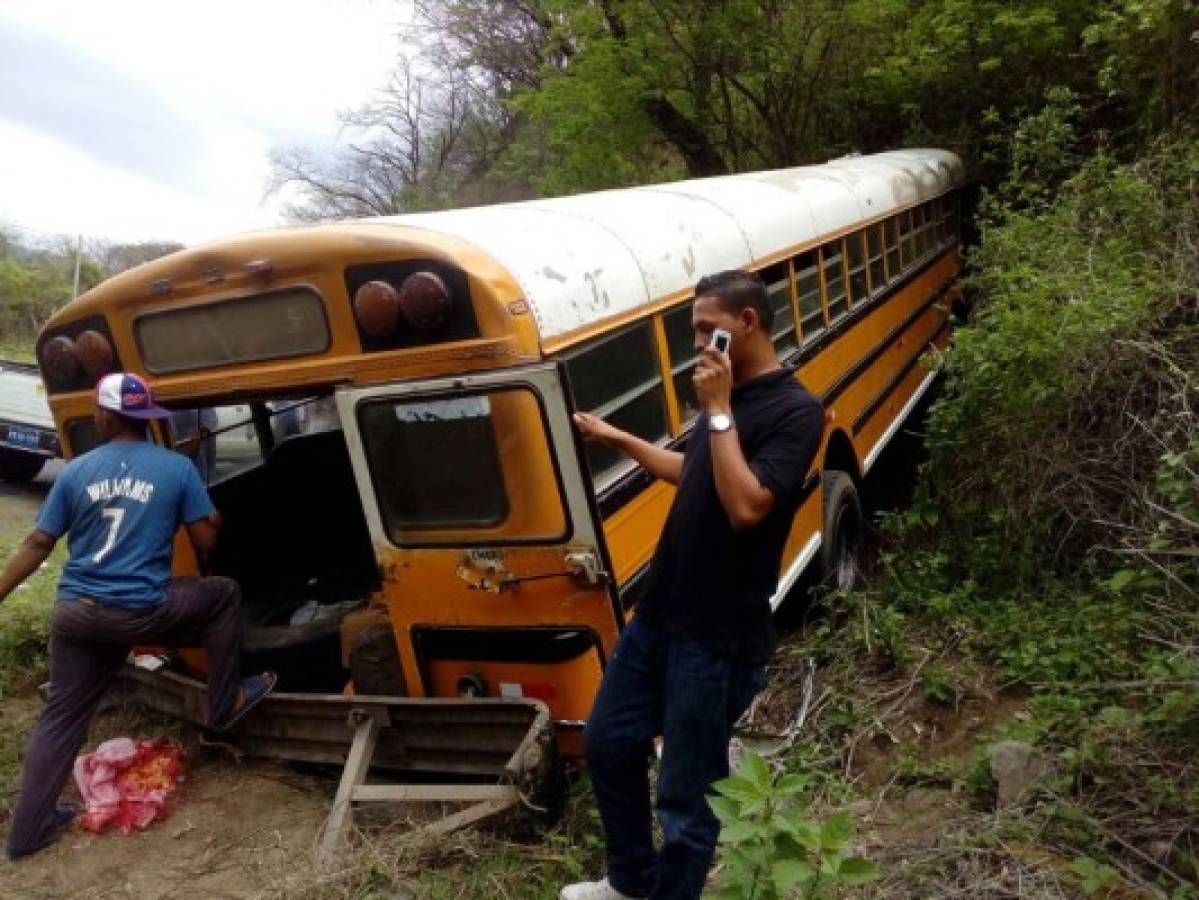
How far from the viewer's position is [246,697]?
11.6 feet

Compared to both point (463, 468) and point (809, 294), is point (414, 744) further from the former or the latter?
point (809, 294)

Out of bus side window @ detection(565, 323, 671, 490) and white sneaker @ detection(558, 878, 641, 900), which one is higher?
bus side window @ detection(565, 323, 671, 490)

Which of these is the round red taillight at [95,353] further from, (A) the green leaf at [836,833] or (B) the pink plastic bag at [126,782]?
(A) the green leaf at [836,833]

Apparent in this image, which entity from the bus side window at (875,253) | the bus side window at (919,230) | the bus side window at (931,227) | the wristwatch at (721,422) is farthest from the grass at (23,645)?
the bus side window at (931,227)

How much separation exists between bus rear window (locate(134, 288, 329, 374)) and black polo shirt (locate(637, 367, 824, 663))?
1.36 metres

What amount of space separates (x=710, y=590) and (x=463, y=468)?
98 cm

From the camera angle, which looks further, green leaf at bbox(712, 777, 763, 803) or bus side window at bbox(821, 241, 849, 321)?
bus side window at bbox(821, 241, 849, 321)

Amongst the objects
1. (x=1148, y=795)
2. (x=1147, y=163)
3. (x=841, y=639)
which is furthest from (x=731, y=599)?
(x=1147, y=163)

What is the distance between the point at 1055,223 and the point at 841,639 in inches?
130

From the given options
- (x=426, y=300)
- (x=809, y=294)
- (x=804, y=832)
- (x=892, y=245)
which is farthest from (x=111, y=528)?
(x=892, y=245)

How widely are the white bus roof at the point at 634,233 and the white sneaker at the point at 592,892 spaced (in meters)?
1.59

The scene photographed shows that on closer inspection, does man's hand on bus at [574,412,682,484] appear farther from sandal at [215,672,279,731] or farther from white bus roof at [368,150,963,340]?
sandal at [215,672,279,731]

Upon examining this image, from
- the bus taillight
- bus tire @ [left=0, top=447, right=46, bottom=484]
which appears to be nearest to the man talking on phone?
the bus taillight

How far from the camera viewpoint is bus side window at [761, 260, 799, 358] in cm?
446
